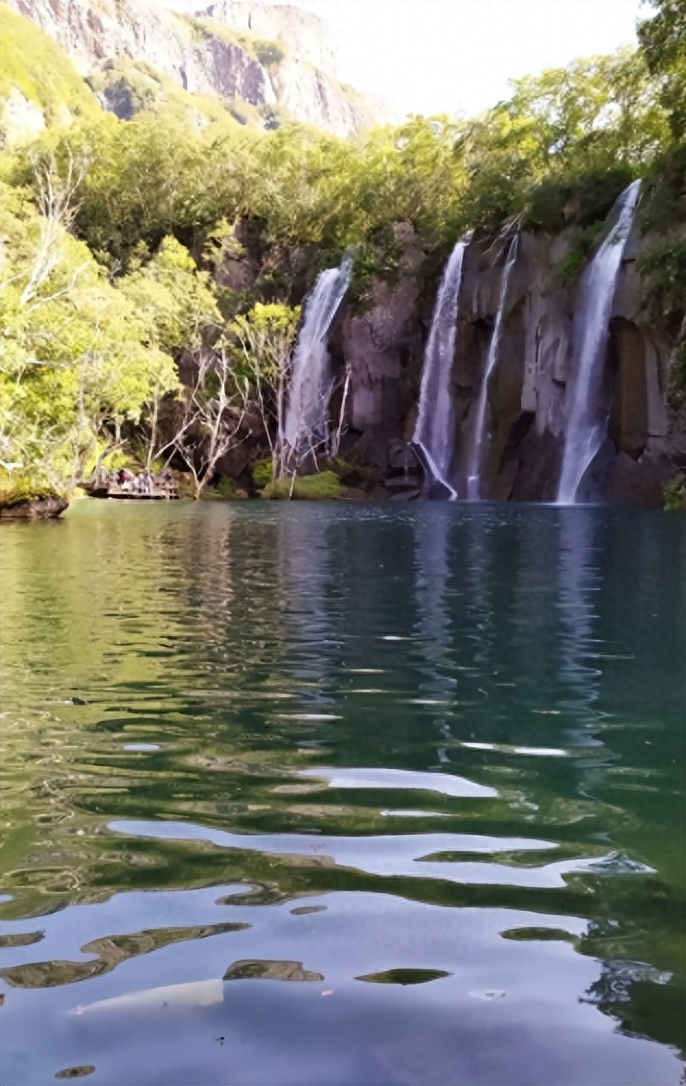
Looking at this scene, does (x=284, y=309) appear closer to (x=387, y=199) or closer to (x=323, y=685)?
(x=387, y=199)

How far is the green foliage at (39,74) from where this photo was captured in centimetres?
8700

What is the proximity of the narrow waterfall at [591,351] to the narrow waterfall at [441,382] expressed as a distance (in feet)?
23.5

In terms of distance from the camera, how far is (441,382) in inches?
1634

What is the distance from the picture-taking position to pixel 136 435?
4675 centimetres

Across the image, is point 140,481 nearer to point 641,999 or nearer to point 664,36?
point 664,36

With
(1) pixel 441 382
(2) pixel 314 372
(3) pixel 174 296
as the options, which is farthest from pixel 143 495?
(1) pixel 441 382

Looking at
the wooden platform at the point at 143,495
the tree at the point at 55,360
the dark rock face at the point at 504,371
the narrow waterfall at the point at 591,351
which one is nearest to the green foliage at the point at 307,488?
the dark rock face at the point at 504,371

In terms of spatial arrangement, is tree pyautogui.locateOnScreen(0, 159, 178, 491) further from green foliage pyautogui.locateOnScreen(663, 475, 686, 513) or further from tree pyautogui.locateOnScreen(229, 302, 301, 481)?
tree pyautogui.locateOnScreen(229, 302, 301, 481)

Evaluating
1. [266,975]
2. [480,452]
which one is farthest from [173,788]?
[480,452]

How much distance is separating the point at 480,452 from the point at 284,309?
11.7 m

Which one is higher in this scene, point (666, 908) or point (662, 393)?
point (662, 393)

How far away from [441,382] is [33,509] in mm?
21619

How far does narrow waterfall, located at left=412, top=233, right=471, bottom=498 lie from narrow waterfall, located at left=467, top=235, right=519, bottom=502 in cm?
132

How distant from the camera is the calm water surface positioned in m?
2.24
